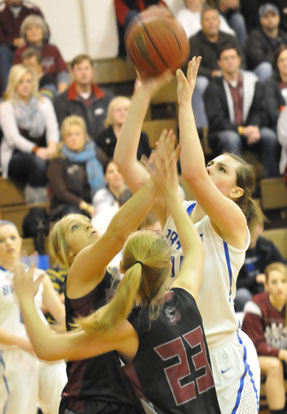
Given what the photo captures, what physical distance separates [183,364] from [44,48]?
6.42 m

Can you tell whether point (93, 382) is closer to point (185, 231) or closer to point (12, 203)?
point (185, 231)

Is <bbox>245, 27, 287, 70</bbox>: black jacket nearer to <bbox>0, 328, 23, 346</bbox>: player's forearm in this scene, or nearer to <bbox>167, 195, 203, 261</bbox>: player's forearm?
<bbox>0, 328, 23, 346</bbox>: player's forearm

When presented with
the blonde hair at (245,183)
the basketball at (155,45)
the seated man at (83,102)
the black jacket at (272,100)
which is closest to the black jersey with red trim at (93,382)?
the blonde hair at (245,183)

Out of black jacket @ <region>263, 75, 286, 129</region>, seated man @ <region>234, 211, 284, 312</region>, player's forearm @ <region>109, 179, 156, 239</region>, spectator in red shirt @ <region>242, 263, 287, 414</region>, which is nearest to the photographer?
player's forearm @ <region>109, 179, 156, 239</region>

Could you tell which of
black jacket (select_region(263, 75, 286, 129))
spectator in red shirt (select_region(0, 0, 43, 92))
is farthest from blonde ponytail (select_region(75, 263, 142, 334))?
spectator in red shirt (select_region(0, 0, 43, 92))

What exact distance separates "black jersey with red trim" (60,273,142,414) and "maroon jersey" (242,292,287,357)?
2.99 meters

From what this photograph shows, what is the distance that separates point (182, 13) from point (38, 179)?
3053 millimetres

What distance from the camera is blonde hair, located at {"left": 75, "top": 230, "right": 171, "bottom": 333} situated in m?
2.33

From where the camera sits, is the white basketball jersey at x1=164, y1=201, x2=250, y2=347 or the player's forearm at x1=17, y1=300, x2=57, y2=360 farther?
the white basketball jersey at x1=164, y1=201, x2=250, y2=347

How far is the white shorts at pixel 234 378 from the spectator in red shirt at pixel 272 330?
2.33 m

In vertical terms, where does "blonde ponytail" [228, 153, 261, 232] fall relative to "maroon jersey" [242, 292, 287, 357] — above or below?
above

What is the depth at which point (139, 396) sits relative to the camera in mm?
2516

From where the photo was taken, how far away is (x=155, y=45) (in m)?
3.06

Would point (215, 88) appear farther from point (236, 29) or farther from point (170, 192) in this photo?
point (170, 192)
